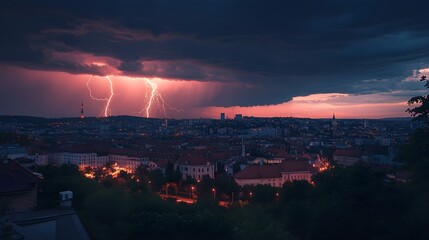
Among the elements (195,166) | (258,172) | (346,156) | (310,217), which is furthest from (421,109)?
(346,156)

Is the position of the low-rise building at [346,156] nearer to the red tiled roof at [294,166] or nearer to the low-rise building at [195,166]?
the red tiled roof at [294,166]

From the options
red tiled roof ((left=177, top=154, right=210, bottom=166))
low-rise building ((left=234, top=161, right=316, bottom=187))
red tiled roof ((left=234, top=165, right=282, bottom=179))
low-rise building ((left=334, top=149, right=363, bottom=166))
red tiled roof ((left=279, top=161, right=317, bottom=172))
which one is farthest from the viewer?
low-rise building ((left=334, top=149, right=363, bottom=166))

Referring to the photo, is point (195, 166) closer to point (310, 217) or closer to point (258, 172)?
point (258, 172)

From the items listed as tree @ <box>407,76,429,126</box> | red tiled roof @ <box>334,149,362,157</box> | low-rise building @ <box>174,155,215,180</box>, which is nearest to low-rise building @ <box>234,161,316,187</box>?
low-rise building @ <box>174,155,215,180</box>

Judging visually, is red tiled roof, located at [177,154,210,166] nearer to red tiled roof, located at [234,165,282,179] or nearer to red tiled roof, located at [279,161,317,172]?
red tiled roof, located at [234,165,282,179]

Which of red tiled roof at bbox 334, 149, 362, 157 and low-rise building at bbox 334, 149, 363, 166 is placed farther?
red tiled roof at bbox 334, 149, 362, 157

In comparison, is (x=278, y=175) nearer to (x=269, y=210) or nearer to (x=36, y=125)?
(x=269, y=210)

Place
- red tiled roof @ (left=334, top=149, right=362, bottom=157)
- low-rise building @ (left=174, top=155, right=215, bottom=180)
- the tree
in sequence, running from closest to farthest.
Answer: the tree < low-rise building @ (left=174, top=155, right=215, bottom=180) < red tiled roof @ (left=334, top=149, right=362, bottom=157)

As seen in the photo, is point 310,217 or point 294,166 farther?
point 294,166

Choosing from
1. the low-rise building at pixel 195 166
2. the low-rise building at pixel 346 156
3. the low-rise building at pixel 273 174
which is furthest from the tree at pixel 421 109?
the low-rise building at pixel 346 156

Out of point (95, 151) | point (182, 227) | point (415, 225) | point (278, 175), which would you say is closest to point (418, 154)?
point (415, 225)

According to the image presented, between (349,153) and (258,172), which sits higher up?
(349,153)

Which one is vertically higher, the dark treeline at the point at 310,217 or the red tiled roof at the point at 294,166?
the dark treeline at the point at 310,217
